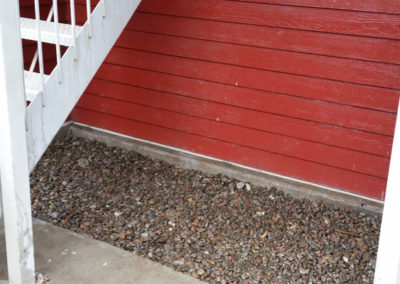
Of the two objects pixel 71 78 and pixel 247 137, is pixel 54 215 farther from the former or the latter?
pixel 247 137

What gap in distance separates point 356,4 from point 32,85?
6.40 ft

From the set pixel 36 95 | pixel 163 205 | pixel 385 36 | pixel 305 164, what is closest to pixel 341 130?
pixel 305 164

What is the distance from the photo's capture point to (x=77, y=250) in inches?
127

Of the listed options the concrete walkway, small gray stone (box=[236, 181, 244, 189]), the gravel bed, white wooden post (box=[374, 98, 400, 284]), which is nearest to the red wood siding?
small gray stone (box=[236, 181, 244, 189])

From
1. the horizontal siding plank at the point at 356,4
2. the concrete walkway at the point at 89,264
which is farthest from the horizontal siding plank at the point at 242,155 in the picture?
the concrete walkway at the point at 89,264

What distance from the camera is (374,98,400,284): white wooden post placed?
1.99 m

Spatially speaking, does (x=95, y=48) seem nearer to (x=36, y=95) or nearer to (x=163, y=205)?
(x=36, y=95)

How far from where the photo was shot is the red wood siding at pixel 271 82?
344 cm

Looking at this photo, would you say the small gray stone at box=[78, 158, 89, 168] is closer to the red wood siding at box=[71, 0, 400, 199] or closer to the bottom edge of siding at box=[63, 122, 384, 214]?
the bottom edge of siding at box=[63, 122, 384, 214]

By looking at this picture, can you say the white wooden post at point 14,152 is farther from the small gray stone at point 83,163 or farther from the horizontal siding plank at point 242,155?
the horizontal siding plank at point 242,155

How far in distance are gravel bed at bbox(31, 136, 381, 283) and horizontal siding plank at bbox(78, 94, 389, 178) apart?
0.31 meters

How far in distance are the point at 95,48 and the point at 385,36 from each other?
171cm

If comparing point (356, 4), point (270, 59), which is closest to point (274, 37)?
point (270, 59)

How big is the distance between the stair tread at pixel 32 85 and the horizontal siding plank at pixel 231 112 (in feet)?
4.68
